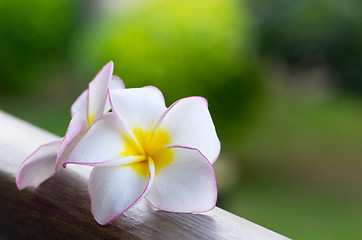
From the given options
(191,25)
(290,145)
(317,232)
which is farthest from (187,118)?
(290,145)

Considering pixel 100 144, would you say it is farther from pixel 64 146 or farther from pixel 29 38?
pixel 29 38

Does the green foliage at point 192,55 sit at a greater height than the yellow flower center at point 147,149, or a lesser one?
lesser

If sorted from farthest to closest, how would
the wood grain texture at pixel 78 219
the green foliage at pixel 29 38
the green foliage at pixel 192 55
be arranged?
the green foliage at pixel 29 38, the green foliage at pixel 192 55, the wood grain texture at pixel 78 219

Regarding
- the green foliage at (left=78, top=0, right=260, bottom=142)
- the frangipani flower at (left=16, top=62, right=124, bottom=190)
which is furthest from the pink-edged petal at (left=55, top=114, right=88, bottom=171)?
the green foliage at (left=78, top=0, right=260, bottom=142)

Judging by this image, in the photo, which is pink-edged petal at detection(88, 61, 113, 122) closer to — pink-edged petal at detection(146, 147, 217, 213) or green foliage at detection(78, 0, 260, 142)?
pink-edged petal at detection(146, 147, 217, 213)

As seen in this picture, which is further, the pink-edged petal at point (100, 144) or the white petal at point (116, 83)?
the white petal at point (116, 83)

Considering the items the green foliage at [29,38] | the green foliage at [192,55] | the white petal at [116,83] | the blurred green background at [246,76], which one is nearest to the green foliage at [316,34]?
the blurred green background at [246,76]

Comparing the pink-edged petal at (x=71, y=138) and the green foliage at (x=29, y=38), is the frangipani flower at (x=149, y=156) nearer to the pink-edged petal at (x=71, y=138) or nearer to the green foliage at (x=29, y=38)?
the pink-edged petal at (x=71, y=138)

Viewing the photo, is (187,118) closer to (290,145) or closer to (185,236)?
(185,236)
